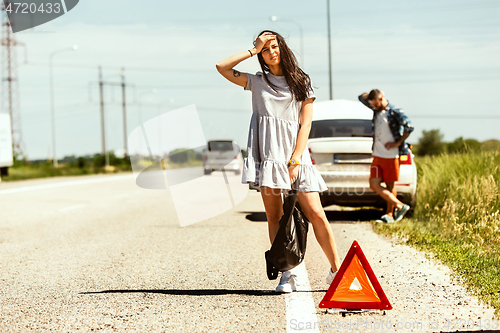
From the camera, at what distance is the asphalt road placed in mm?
3615

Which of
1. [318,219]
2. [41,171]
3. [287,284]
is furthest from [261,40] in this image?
[41,171]

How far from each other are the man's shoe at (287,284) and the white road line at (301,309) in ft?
0.15

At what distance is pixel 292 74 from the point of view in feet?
13.3

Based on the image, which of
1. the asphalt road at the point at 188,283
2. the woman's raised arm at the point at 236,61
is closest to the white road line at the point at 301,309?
the asphalt road at the point at 188,283

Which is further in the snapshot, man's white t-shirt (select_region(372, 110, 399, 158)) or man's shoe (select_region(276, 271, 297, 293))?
man's white t-shirt (select_region(372, 110, 399, 158))

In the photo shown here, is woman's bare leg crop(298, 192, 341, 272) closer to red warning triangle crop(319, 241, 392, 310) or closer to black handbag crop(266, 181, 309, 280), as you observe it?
black handbag crop(266, 181, 309, 280)

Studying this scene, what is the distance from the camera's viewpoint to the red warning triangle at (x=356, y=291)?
3730 millimetres

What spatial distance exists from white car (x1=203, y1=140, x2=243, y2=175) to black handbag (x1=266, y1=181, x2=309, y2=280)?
2140 cm

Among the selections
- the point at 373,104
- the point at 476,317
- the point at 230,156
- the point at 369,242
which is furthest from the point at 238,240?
the point at 230,156

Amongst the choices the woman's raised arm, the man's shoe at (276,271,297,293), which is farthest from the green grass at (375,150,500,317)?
the woman's raised arm

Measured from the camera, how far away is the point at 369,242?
6668mm

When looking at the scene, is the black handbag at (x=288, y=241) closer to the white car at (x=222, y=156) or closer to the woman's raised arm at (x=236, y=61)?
the woman's raised arm at (x=236, y=61)

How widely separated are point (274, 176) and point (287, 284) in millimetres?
881

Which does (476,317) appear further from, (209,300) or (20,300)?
(20,300)
